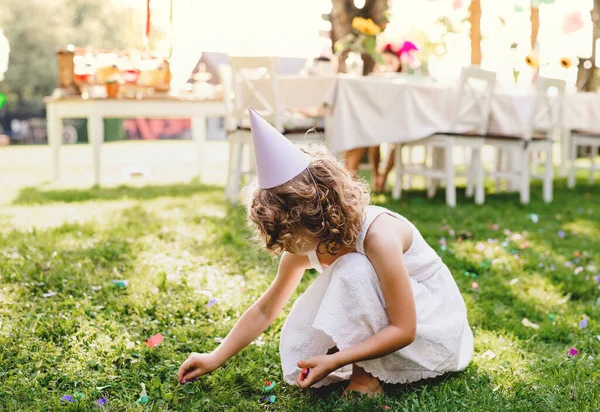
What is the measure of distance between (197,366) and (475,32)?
6562 millimetres

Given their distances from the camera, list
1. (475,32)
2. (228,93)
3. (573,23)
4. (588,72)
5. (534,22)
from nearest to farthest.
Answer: (228,93)
(573,23)
(475,32)
(534,22)
(588,72)

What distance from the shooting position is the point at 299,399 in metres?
1.55

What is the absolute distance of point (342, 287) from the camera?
1.44m

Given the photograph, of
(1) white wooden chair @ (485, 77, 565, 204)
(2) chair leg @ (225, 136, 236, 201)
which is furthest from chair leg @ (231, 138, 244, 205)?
(1) white wooden chair @ (485, 77, 565, 204)

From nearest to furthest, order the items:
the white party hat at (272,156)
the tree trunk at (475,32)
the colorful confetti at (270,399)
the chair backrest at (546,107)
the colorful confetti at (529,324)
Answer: the white party hat at (272,156), the colorful confetti at (270,399), the colorful confetti at (529,324), the chair backrest at (546,107), the tree trunk at (475,32)

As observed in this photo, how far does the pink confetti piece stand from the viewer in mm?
1823

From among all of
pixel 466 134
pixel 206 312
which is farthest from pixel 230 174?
pixel 206 312

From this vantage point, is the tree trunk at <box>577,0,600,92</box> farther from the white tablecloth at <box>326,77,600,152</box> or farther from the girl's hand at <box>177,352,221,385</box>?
the girl's hand at <box>177,352,221,385</box>

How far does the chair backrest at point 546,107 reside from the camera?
4980mm

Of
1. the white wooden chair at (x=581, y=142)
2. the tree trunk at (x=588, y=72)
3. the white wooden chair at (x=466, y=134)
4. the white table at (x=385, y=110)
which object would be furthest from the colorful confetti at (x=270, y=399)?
the tree trunk at (x=588, y=72)

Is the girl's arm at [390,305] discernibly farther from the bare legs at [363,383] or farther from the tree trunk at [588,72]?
the tree trunk at [588,72]

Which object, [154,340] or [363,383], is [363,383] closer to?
[363,383]

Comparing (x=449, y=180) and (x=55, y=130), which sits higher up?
(x=55, y=130)

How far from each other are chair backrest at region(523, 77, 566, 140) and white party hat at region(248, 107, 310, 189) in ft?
13.0
